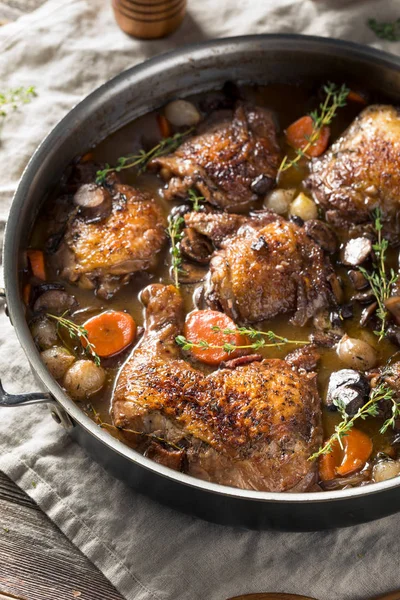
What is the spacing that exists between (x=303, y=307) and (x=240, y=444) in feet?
2.27

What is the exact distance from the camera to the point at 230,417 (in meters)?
2.97

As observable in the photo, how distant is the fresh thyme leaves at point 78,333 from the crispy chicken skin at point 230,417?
0.16m

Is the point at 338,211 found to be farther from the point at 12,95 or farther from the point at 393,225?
the point at 12,95

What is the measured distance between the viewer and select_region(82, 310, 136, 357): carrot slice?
321 centimetres

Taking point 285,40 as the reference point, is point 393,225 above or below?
below

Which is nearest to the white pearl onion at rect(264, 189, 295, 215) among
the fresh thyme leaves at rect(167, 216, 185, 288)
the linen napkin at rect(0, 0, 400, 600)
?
the fresh thyme leaves at rect(167, 216, 185, 288)

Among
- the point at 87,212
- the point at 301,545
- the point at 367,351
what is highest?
the point at 87,212

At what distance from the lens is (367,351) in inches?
125

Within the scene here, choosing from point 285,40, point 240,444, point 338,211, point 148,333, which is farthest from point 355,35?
point 240,444

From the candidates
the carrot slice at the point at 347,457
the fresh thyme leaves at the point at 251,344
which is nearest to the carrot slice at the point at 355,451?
the carrot slice at the point at 347,457

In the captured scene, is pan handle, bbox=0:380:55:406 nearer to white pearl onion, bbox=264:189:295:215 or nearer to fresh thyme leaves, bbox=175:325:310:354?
fresh thyme leaves, bbox=175:325:310:354

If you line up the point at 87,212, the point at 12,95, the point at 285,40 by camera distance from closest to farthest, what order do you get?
the point at 87,212 → the point at 285,40 → the point at 12,95

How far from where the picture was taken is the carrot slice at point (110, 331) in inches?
126

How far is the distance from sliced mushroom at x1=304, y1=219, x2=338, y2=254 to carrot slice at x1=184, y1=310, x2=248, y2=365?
1.85 ft
